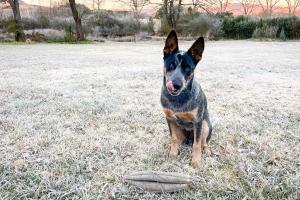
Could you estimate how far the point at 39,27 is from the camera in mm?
27750

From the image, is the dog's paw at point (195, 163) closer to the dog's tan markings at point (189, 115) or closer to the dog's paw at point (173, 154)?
the dog's paw at point (173, 154)

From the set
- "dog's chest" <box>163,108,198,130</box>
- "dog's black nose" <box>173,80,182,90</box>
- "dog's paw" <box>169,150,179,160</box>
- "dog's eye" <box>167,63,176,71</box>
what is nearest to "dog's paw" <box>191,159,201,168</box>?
"dog's paw" <box>169,150,179,160</box>

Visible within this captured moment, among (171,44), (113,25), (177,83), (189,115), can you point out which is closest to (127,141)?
(189,115)

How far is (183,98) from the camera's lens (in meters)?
3.08

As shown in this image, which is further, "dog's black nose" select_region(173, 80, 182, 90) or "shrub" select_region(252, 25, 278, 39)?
"shrub" select_region(252, 25, 278, 39)

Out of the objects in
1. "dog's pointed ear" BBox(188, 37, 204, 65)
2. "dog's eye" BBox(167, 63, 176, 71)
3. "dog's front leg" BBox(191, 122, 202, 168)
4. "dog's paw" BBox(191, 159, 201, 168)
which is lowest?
"dog's paw" BBox(191, 159, 201, 168)

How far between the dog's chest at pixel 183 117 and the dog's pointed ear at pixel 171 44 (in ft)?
1.82

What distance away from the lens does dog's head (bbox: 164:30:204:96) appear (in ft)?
9.37

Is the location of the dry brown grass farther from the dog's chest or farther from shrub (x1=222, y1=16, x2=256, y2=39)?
shrub (x1=222, y1=16, x2=256, y2=39)

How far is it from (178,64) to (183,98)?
0.36 meters

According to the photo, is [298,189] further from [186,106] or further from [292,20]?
[292,20]

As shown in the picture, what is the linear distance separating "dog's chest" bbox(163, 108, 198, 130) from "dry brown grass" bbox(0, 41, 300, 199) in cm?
40

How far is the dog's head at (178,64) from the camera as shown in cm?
286

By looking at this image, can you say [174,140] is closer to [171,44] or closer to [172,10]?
[171,44]
